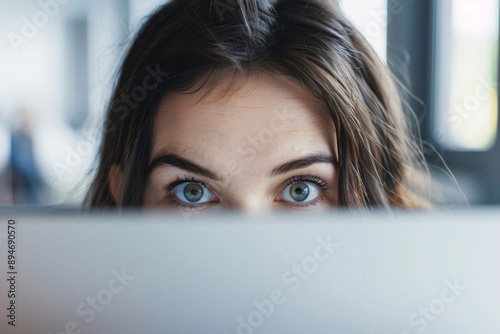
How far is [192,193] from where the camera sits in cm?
63

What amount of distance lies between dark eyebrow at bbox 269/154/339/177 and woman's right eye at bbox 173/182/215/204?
9 cm

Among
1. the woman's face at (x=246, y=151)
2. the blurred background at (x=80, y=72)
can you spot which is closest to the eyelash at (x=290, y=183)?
the woman's face at (x=246, y=151)

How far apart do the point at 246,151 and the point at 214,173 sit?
55 millimetres

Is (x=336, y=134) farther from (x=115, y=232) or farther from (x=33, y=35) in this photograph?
(x=33, y=35)

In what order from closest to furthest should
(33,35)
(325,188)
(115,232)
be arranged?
(115,232) < (325,188) < (33,35)

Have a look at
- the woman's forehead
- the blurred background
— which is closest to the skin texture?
the woman's forehead

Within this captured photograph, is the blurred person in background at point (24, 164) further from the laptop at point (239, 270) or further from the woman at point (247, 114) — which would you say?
the laptop at point (239, 270)

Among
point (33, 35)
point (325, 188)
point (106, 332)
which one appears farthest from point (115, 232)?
point (33, 35)

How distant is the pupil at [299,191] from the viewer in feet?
2.06

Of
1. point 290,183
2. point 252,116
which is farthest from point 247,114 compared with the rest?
point 290,183

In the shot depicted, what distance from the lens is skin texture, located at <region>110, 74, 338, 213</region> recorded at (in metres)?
0.61

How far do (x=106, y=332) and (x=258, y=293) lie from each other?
15 centimetres

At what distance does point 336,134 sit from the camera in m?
0.70

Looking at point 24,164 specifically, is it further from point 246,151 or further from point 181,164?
point 246,151
